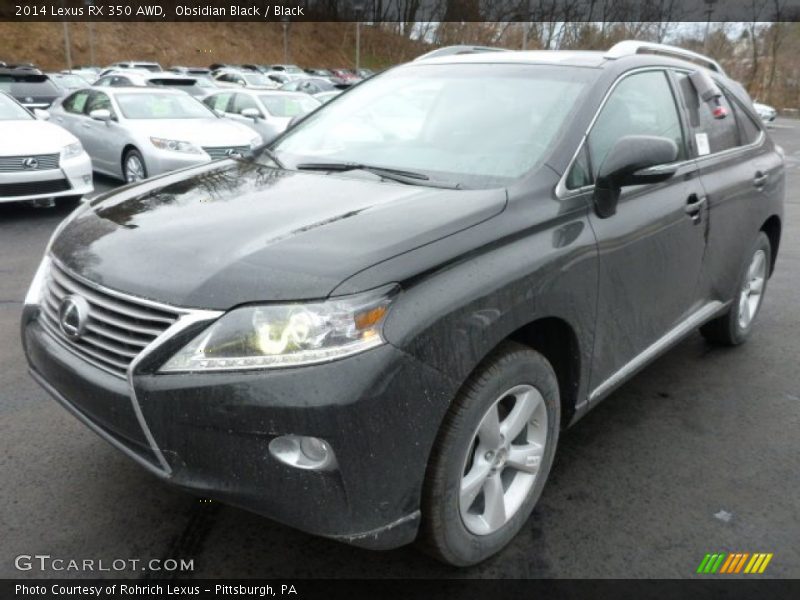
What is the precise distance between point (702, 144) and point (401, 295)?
2334mm

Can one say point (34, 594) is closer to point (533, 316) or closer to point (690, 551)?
point (533, 316)

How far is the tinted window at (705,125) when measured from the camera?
3564 millimetres

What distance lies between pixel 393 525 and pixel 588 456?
146cm

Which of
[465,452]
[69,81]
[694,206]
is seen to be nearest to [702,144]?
[694,206]

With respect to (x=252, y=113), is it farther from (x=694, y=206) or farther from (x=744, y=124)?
(x=694, y=206)

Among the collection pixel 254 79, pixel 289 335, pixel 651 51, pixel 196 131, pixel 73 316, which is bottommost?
pixel 254 79

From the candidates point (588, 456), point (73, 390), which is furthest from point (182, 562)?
point (588, 456)

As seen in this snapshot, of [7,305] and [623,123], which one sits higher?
[623,123]

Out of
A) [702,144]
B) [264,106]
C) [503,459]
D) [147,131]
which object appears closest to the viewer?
[503,459]

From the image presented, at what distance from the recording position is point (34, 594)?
7.53 ft

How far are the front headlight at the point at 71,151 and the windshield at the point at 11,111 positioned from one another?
2.78 feet

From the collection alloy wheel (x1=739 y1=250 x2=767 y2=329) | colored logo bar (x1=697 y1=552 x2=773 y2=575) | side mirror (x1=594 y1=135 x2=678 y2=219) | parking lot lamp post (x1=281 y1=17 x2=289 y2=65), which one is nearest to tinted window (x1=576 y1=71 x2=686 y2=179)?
side mirror (x1=594 y1=135 x2=678 y2=219)

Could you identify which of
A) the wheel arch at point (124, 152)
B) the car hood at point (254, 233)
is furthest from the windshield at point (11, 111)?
the car hood at point (254, 233)

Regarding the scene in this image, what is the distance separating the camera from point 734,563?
2514 millimetres
